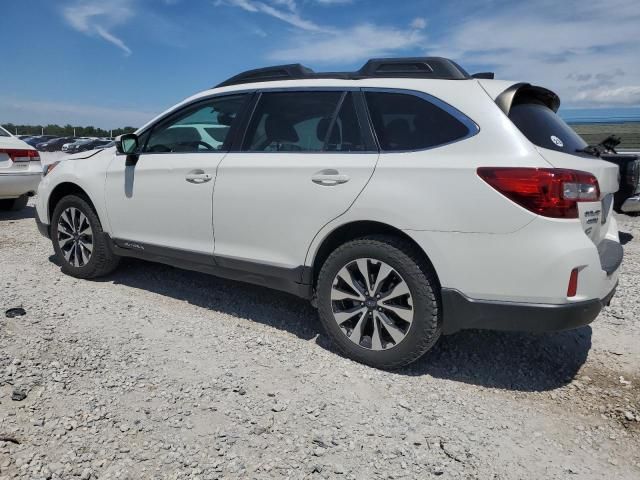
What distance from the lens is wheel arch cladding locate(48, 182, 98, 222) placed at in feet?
15.7

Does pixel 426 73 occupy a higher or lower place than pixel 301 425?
higher

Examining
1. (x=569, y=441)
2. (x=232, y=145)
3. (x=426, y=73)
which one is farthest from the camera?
(x=232, y=145)

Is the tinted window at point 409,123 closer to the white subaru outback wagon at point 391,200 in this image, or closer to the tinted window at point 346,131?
the white subaru outback wagon at point 391,200

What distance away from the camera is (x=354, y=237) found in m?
3.23

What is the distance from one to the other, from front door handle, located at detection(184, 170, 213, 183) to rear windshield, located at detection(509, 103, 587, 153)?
2151mm

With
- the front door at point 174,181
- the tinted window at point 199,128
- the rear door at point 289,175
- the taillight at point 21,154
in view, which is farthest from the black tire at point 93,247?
the taillight at point 21,154

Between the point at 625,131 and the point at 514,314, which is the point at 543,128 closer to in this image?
the point at 514,314

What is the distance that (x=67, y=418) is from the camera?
8.32 feet

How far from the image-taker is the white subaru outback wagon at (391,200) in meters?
2.64

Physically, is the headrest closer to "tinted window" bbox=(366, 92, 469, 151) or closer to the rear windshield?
"tinted window" bbox=(366, 92, 469, 151)

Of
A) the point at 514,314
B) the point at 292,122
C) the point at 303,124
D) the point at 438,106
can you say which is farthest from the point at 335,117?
the point at 514,314

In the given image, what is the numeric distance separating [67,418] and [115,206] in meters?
2.31

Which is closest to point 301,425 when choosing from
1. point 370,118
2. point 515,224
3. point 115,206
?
point 515,224

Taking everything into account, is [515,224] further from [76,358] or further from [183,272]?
[183,272]
